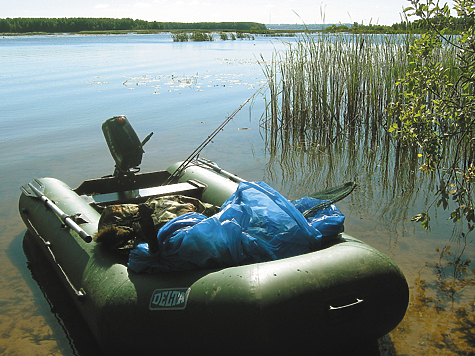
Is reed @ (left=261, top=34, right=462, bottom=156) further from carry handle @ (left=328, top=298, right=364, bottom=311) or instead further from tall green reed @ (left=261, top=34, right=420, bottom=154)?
carry handle @ (left=328, top=298, right=364, bottom=311)

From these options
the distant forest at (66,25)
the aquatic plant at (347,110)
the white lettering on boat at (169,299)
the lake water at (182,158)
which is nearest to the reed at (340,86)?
the aquatic plant at (347,110)

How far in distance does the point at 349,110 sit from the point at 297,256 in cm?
469

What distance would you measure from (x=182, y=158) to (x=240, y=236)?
463 cm

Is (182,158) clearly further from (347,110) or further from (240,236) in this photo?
(240,236)

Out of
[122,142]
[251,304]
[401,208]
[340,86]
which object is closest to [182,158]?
[340,86]

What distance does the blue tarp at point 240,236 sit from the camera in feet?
8.19

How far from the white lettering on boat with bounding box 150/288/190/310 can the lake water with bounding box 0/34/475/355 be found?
2.65ft

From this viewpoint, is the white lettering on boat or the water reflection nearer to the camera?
the white lettering on boat

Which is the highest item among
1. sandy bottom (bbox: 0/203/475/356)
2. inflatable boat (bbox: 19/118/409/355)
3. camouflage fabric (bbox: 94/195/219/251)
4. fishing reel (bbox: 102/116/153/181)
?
fishing reel (bbox: 102/116/153/181)

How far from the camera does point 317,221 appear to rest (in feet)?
9.18

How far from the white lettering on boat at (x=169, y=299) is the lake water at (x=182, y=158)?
31.8 inches

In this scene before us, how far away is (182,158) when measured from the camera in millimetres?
7094

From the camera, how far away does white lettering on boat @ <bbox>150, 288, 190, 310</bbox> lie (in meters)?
2.34

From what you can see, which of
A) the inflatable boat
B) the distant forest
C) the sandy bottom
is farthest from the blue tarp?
the distant forest
